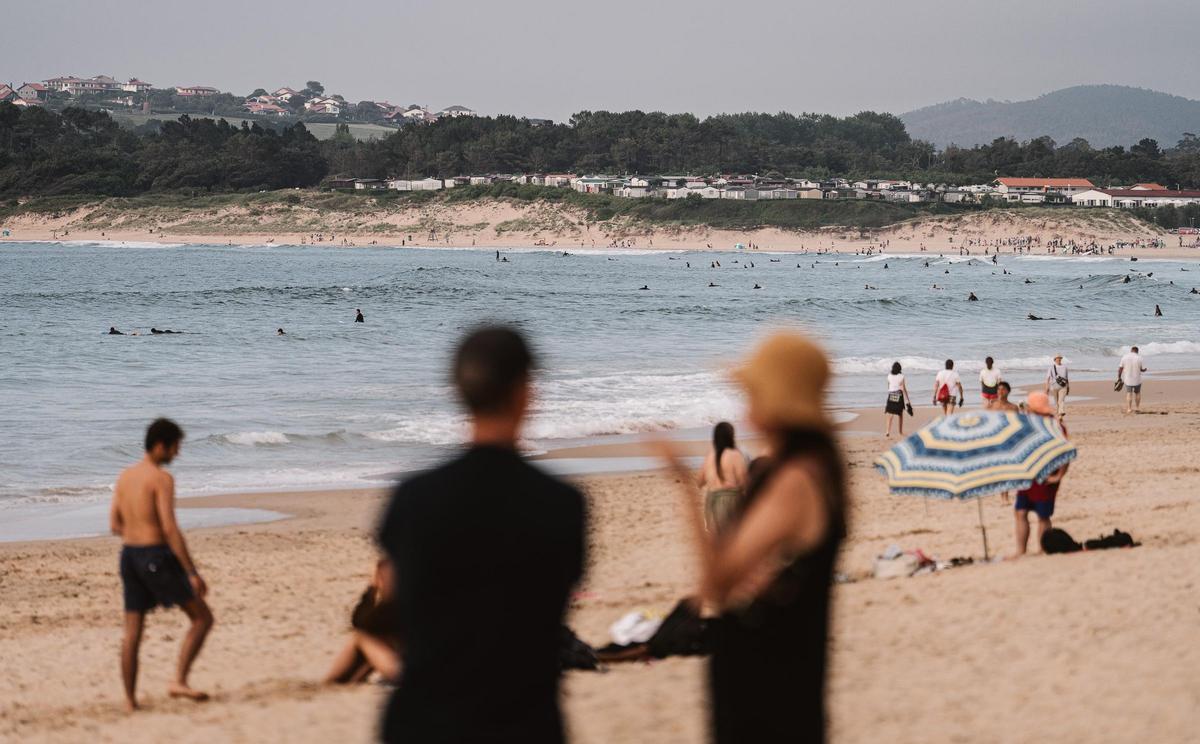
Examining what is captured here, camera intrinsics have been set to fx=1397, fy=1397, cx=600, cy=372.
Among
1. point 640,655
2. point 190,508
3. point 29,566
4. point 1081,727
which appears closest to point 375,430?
point 190,508

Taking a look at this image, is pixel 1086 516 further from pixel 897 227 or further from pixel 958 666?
pixel 897 227

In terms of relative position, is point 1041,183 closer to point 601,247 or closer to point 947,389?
point 601,247

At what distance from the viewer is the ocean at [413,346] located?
62.2ft

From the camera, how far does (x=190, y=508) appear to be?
574 inches

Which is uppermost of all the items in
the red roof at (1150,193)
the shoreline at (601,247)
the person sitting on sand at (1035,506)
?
the red roof at (1150,193)

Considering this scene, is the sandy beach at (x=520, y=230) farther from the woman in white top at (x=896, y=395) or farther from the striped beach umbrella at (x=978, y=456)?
the striped beach umbrella at (x=978, y=456)

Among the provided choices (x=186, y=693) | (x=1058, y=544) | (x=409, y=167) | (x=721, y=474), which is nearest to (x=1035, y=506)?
(x=1058, y=544)

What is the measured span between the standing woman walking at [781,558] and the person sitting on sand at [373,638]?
9.02 feet

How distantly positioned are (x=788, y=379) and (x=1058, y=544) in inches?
275

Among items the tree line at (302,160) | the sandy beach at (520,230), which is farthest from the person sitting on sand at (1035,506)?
the tree line at (302,160)

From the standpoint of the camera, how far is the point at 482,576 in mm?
2742

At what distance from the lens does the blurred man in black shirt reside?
2.72 meters

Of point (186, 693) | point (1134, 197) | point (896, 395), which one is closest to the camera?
point (186, 693)

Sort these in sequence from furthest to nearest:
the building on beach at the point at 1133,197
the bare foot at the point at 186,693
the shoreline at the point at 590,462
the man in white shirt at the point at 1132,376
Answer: the building on beach at the point at 1133,197 → the man in white shirt at the point at 1132,376 → the shoreline at the point at 590,462 → the bare foot at the point at 186,693
